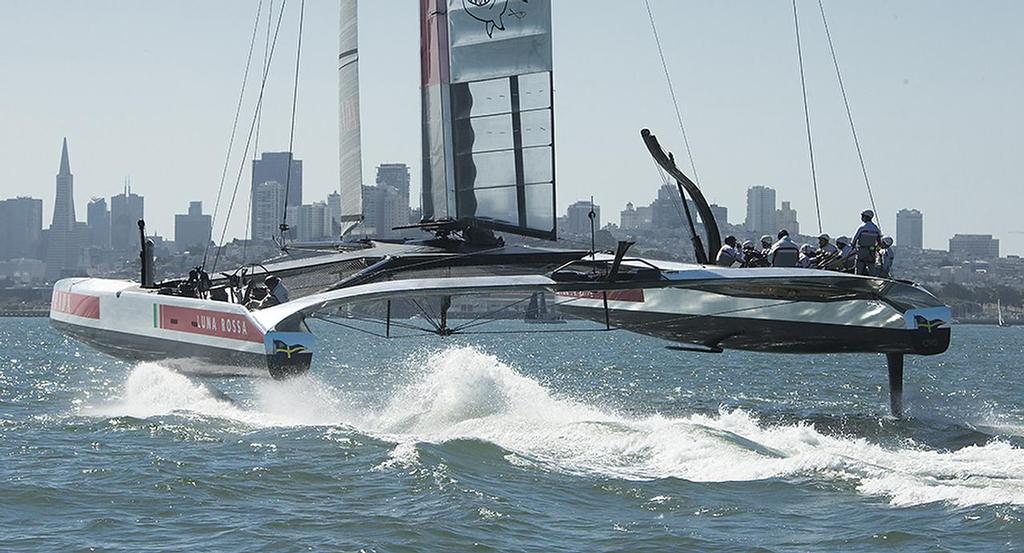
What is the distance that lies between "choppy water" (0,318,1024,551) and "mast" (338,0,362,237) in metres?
1.86

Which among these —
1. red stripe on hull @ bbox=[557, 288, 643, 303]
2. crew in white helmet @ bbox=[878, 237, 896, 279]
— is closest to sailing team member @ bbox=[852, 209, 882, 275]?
crew in white helmet @ bbox=[878, 237, 896, 279]

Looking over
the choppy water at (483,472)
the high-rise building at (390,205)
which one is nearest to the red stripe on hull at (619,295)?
the choppy water at (483,472)

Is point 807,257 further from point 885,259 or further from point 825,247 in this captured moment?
point 885,259

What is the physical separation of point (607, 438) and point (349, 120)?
6.22 meters

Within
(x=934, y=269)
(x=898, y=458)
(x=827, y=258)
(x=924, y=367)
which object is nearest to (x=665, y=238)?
(x=924, y=367)

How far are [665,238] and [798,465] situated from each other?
142 feet

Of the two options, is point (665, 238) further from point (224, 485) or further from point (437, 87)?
point (224, 485)

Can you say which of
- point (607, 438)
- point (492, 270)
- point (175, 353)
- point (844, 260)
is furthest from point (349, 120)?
point (607, 438)

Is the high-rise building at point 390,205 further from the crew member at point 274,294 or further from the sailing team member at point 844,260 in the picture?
the crew member at point 274,294

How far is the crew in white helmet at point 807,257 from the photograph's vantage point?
1259cm

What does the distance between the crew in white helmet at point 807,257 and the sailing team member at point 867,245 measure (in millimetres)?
729

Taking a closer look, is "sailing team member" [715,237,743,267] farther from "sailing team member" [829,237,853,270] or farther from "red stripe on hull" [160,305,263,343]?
"red stripe on hull" [160,305,263,343]

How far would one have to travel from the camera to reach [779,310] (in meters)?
12.4

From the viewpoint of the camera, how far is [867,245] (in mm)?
11820
